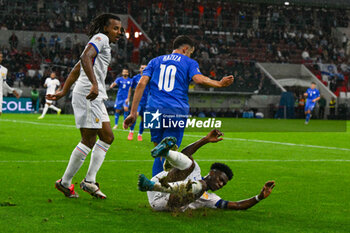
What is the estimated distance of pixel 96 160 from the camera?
23.1 feet

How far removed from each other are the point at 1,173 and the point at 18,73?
27.8m

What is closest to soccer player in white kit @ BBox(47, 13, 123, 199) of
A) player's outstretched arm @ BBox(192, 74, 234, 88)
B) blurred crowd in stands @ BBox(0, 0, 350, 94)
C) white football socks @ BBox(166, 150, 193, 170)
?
player's outstretched arm @ BBox(192, 74, 234, 88)

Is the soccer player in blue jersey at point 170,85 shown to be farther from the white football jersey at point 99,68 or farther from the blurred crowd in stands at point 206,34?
the blurred crowd in stands at point 206,34

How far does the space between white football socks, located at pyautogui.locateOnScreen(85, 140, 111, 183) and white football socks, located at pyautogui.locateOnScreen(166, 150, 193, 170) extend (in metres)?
1.81

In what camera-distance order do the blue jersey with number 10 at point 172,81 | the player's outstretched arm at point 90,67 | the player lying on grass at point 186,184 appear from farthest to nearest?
A: the blue jersey with number 10 at point 172,81
the player's outstretched arm at point 90,67
the player lying on grass at point 186,184

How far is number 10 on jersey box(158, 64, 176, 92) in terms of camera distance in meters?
6.74

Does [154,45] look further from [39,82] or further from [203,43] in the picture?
[39,82]

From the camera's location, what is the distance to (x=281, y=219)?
5848 mm

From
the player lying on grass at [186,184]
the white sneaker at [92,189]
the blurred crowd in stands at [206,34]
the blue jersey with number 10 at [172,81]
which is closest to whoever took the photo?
the player lying on grass at [186,184]

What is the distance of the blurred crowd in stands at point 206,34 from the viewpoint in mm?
38250

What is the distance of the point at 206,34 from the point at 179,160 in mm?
41397

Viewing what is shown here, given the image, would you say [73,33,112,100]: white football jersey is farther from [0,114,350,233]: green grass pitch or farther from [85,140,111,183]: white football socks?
[0,114,350,233]: green grass pitch

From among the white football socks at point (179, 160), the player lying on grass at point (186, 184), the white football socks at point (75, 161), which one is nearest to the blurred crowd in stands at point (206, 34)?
the white football socks at point (75, 161)

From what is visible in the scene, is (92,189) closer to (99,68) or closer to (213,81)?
(99,68)
